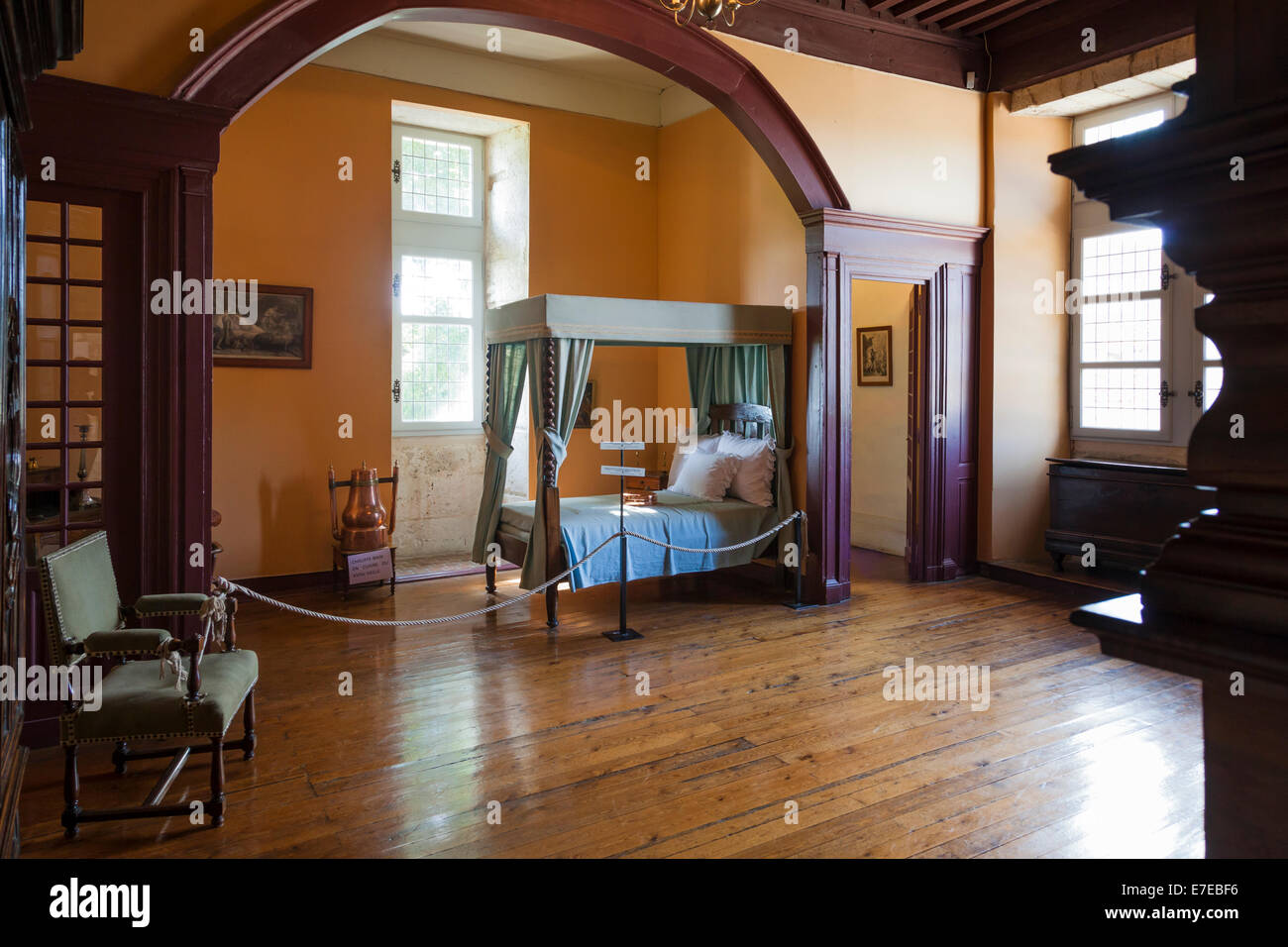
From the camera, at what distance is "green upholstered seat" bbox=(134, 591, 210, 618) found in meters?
3.77

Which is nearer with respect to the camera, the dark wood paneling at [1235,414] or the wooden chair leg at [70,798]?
the dark wood paneling at [1235,414]

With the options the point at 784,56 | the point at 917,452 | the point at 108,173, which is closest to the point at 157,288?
the point at 108,173

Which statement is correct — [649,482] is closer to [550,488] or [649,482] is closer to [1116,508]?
[550,488]

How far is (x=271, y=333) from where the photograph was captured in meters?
7.09

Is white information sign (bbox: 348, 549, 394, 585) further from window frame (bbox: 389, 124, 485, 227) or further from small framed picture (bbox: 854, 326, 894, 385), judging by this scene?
small framed picture (bbox: 854, 326, 894, 385)

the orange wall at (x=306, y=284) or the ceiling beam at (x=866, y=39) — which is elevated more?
the ceiling beam at (x=866, y=39)

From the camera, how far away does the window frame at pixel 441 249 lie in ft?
27.6

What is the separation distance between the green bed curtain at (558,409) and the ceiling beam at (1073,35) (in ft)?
13.8

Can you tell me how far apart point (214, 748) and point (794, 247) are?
5523 millimetres

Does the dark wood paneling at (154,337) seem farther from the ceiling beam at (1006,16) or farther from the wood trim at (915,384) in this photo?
the ceiling beam at (1006,16)

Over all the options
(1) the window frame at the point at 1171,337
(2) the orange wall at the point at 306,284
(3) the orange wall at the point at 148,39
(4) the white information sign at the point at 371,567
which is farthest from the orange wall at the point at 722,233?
(3) the orange wall at the point at 148,39

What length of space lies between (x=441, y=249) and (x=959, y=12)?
496 centimetres

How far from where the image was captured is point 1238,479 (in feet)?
3.10

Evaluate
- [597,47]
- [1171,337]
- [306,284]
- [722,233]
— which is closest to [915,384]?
[1171,337]
